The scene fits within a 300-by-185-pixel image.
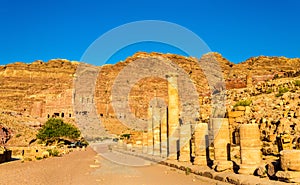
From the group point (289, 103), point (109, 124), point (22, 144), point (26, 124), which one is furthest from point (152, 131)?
point (109, 124)

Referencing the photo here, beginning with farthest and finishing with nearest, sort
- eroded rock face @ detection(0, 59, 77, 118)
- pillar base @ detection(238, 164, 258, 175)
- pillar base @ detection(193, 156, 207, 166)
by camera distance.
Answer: eroded rock face @ detection(0, 59, 77, 118), pillar base @ detection(193, 156, 207, 166), pillar base @ detection(238, 164, 258, 175)

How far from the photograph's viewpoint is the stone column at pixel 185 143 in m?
15.2

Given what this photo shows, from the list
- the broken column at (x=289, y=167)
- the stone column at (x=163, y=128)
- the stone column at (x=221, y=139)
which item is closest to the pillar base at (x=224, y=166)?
the stone column at (x=221, y=139)

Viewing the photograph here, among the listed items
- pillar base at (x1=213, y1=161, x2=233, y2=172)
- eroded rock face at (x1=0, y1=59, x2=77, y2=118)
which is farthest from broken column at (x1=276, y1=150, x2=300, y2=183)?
eroded rock face at (x1=0, y1=59, x2=77, y2=118)

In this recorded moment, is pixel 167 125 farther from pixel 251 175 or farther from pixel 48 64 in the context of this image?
pixel 48 64

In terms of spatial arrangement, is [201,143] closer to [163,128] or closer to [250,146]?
[250,146]

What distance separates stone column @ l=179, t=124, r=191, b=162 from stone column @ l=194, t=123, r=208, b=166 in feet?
4.80

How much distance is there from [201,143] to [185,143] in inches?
78.9

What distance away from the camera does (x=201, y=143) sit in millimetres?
13797

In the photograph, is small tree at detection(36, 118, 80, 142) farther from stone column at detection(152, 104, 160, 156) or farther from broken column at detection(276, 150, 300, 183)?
broken column at detection(276, 150, 300, 183)

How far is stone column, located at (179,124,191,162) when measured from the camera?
1516cm

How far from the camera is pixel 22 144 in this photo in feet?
133

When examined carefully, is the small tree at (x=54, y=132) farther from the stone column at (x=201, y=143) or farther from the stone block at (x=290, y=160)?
the stone block at (x=290, y=160)

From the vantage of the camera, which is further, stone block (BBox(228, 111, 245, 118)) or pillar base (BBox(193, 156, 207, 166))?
stone block (BBox(228, 111, 245, 118))
